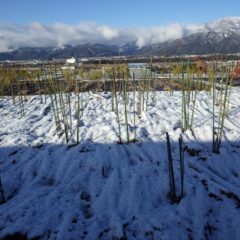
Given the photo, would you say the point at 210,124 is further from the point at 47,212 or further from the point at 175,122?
the point at 47,212

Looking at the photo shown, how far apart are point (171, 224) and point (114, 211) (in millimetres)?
556

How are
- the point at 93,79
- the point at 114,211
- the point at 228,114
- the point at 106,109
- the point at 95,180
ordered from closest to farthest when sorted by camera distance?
the point at 114,211 < the point at 95,180 < the point at 228,114 < the point at 106,109 < the point at 93,79

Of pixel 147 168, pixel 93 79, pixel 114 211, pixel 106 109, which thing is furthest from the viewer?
pixel 93 79

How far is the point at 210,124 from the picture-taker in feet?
19.4

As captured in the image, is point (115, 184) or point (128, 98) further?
point (128, 98)

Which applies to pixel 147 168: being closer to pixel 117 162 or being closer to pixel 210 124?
pixel 117 162

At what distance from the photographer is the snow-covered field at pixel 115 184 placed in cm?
295

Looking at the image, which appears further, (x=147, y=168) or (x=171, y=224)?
(x=147, y=168)

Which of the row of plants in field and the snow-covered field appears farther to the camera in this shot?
the row of plants in field

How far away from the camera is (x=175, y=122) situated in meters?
6.22

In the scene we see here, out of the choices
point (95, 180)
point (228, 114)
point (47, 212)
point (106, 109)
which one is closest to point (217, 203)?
point (95, 180)

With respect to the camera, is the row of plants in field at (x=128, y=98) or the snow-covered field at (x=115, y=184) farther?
the row of plants in field at (x=128, y=98)

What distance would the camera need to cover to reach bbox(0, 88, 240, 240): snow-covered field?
295 cm

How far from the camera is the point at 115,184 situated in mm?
3746
